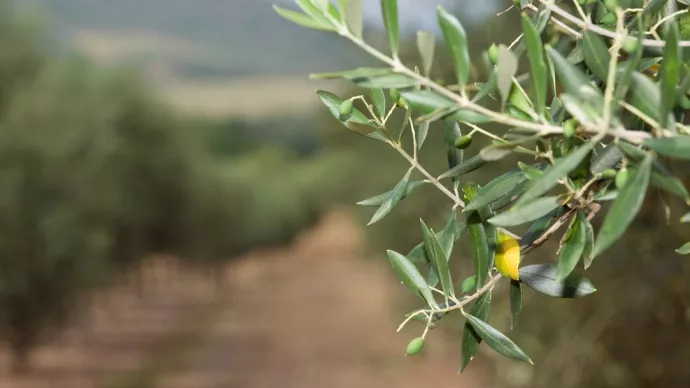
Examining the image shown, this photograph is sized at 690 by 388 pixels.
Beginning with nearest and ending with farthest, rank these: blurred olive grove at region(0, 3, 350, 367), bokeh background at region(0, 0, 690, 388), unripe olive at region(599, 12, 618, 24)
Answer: unripe olive at region(599, 12, 618, 24) → bokeh background at region(0, 0, 690, 388) → blurred olive grove at region(0, 3, 350, 367)

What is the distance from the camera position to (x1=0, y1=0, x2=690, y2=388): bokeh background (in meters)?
1.11

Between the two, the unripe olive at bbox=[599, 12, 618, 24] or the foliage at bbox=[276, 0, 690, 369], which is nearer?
the foliage at bbox=[276, 0, 690, 369]

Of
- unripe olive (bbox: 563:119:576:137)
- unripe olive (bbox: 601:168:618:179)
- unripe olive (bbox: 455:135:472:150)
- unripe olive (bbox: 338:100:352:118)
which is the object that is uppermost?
unripe olive (bbox: 563:119:576:137)

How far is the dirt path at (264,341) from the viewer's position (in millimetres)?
1889

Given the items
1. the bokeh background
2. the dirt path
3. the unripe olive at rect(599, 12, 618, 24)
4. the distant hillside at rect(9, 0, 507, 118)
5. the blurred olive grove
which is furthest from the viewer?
the distant hillside at rect(9, 0, 507, 118)

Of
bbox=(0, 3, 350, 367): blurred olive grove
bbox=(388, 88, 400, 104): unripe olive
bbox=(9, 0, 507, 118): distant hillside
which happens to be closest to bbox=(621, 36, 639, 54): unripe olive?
bbox=(388, 88, 400, 104): unripe olive

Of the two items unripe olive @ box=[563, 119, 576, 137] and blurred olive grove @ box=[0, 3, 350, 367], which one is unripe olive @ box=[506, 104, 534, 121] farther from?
blurred olive grove @ box=[0, 3, 350, 367]

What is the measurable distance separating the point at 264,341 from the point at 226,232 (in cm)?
63

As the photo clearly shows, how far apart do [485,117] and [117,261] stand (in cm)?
201

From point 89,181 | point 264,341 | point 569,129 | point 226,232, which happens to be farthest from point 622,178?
point 226,232

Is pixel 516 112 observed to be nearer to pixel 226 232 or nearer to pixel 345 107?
pixel 345 107

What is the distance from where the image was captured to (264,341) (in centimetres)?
213

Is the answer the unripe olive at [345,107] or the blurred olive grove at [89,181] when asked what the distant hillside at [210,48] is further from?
the unripe olive at [345,107]

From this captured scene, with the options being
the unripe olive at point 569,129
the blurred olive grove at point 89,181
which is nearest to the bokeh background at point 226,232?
the blurred olive grove at point 89,181
